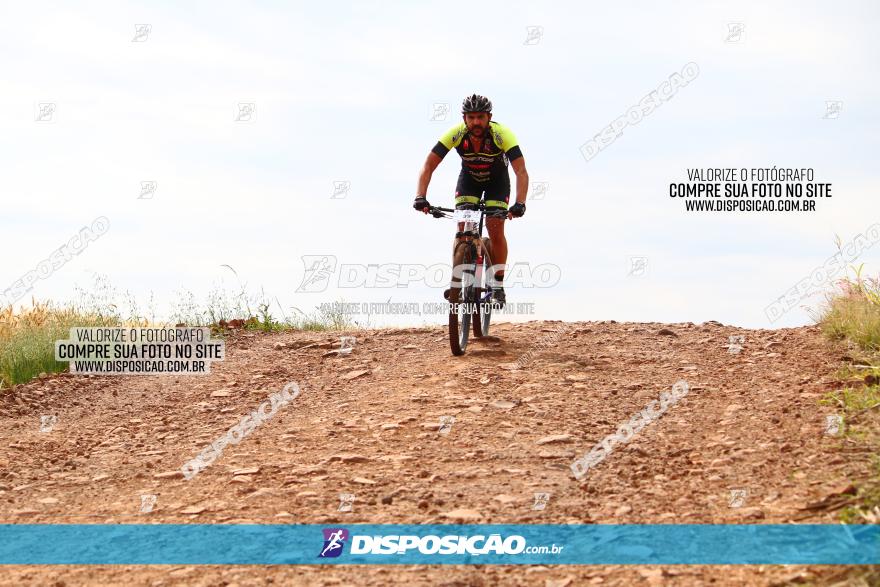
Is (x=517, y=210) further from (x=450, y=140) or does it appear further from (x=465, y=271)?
(x=450, y=140)

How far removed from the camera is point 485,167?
1164 cm

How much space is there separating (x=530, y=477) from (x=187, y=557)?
8.97ft

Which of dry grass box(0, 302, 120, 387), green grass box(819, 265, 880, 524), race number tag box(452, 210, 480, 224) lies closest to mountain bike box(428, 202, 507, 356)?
race number tag box(452, 210, 480, 224)

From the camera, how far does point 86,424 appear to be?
34.0ft

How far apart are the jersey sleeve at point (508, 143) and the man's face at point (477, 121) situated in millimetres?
268

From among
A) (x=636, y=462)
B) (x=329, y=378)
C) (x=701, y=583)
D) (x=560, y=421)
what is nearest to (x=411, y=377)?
(x=329, y=378)

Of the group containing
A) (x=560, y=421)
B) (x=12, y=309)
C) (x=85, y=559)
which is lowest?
(x=85, y=559)

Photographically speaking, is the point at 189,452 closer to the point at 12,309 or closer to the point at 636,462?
the point at 636,462

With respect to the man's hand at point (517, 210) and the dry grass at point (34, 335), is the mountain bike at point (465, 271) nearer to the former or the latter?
the man's hand at point (517, 210)

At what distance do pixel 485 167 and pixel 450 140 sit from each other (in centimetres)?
63

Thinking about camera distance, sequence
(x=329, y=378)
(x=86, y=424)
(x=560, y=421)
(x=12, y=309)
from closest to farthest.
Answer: (x=560, y=421) < (x=86, y=424) < (x=329, y=378) < (x=12, y=309)

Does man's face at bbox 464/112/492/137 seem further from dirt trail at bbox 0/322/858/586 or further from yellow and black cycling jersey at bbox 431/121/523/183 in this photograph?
dirt trail at bbox 0/322/858/586

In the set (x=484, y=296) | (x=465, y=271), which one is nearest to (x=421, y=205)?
(x=465, y=271)

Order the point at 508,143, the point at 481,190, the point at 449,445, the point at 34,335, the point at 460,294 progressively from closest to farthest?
the point at 449,445, the point at 460,294, the point at 508,143, the point at 481,190, the point at 34,335
